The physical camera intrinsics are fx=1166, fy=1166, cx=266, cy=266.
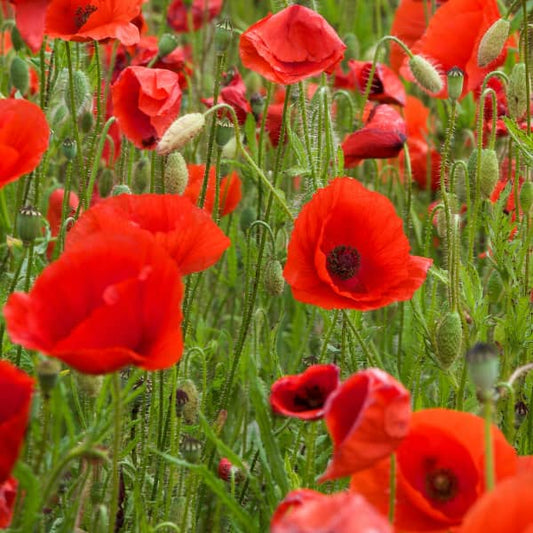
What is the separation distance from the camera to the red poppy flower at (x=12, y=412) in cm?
104

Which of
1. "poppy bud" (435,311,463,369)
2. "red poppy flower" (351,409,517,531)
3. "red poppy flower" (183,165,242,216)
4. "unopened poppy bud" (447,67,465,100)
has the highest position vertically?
"unopened poppy bud" (447,67,465,100)

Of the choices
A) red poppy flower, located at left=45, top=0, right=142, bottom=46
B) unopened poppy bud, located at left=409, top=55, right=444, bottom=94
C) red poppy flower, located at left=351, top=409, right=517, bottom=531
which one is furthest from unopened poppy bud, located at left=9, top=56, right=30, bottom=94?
red poppy flower, located at left=351, top=409, right=517, bottom=531

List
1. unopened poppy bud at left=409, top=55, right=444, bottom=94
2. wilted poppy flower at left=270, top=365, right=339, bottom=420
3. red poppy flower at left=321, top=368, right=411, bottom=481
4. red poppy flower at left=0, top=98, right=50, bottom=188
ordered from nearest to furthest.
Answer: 1. red poppy flower at left=321, top=368, right=411, bottom=481
2. wilted poppy flower at left=270, top=365, right=339, bottom=420
3. red poppy flower at left=0, top=98, right=50, bottom=188
4. unopened poppy bud at left=409, top=55, right=444, bottom=94

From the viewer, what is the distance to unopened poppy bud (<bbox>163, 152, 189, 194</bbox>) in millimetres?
1687

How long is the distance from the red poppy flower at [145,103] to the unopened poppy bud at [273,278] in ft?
0.87

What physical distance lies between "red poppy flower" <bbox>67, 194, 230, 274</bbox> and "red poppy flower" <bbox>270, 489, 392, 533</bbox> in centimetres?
46

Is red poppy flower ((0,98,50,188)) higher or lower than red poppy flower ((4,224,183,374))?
higher

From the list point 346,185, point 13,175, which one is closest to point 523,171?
point 346,185

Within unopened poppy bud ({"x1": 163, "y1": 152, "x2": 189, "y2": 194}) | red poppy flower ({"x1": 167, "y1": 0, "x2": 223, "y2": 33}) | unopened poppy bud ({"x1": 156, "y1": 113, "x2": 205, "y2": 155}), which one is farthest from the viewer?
red poppy flower ({"x1": 167, "y1": 0, "x2": 223, "y2": 33})

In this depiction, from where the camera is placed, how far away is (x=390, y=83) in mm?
2377

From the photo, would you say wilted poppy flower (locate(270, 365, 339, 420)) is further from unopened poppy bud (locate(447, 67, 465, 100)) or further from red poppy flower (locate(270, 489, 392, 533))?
unopened poppy bud (locate(447, 67, 465, 100))

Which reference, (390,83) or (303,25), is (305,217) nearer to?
(303,25)

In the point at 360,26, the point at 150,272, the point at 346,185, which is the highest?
the point at 360,26

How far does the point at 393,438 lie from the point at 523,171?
119 cm
